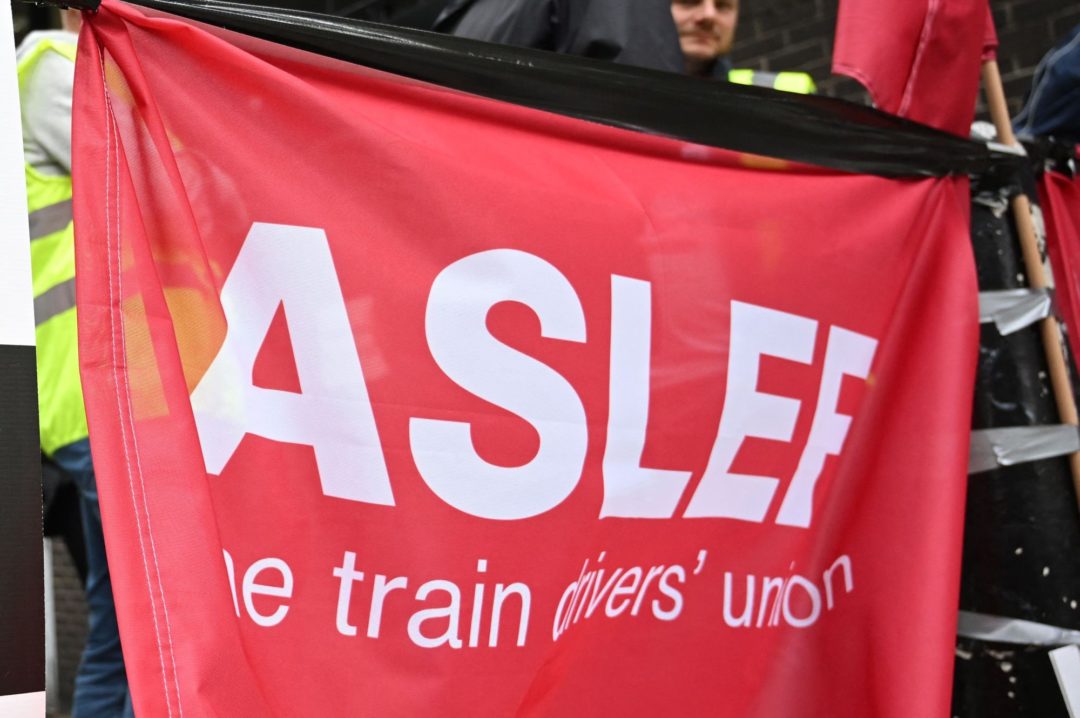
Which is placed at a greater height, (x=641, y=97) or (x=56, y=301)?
(x=641, y=97)

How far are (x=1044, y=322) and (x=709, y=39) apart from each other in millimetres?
1404

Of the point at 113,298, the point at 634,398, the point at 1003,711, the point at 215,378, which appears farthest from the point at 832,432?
the point at 113,298

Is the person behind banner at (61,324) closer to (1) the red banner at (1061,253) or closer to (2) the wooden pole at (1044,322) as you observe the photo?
(2) the wooden pole at (1044,322)

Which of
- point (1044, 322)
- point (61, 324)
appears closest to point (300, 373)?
point (61, 324)

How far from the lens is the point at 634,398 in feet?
6.36

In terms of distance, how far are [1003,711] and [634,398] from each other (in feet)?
3.48

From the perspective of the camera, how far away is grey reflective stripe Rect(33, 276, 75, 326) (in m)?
2.82

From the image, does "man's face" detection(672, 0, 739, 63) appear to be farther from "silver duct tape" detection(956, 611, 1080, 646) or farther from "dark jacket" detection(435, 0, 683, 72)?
"silver duct tape" detection(956, 611, 1080, 646)

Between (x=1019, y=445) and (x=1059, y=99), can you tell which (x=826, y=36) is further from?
(x=1019, y=445)

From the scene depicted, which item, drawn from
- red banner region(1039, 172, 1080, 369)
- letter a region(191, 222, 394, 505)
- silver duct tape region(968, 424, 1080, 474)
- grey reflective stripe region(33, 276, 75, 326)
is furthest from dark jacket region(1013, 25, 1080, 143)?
grey reflective stripe region(33, 276, 75, 326)

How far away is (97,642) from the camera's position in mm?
2887

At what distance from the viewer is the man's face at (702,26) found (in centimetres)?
345

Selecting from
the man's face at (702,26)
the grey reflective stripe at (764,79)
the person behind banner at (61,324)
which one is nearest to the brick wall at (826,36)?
the grey reflective stripe at (764,79)

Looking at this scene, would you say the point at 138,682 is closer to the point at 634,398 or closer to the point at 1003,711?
the point at 634,398
